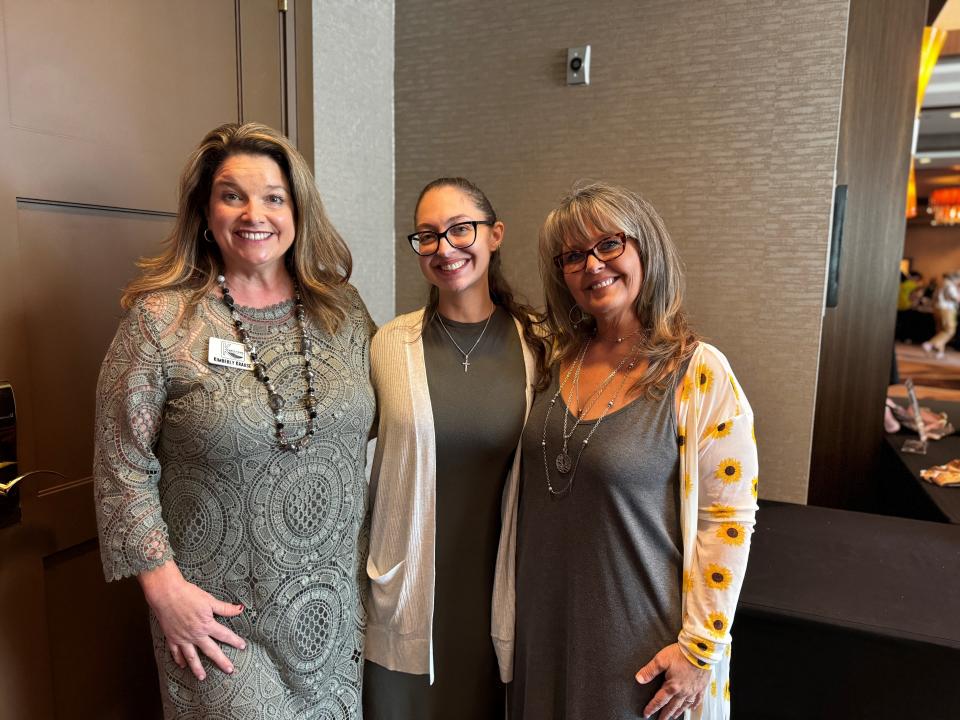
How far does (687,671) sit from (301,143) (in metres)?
1.78

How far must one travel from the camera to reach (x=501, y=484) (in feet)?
4.65

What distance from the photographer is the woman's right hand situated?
1.13m

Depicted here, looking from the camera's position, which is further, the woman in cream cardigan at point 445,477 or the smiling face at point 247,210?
the woman in cream cardigan at point 445,477

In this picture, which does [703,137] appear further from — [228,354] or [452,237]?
[228,354]

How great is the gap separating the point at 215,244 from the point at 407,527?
699 millimetres

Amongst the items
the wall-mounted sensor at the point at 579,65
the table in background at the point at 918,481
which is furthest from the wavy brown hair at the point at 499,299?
the table in background at the point at 918,481

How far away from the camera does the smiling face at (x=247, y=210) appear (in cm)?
121

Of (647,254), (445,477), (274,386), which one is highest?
(647,254)

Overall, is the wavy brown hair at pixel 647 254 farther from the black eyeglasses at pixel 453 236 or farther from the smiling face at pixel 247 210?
the smiling face at pixel 247 210

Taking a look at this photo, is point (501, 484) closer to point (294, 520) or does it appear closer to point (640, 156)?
point (294, 520)

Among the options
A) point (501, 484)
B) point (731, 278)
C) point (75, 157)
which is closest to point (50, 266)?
point (75, 157)

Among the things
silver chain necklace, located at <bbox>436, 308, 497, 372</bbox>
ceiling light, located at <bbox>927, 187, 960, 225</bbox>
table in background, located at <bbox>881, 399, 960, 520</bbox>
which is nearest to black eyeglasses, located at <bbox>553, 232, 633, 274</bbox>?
silver chain necklace, located at <bbox>436, 308, 497, 372</bbox>

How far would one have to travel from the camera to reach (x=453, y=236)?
1373 mm

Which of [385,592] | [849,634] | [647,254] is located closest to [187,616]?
[385,592]
